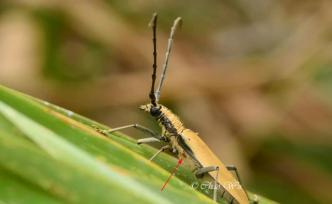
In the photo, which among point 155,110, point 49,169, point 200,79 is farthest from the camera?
point 200,79

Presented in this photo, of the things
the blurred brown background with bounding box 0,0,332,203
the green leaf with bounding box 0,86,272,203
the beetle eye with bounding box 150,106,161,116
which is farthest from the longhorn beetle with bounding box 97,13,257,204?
the blurred brown background with bounding box 0,0,332,203

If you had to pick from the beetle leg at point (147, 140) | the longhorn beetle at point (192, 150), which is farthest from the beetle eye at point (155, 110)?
the beetle leg at point (147, 140)

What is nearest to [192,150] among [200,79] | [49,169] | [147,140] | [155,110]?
[147,140]

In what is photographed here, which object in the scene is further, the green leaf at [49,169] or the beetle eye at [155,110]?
the beetle eye at [155,110]

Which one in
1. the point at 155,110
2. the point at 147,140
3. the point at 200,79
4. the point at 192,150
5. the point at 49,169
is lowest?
the point at 49,169

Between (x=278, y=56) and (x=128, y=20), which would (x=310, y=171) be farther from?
(x=128, y=20)

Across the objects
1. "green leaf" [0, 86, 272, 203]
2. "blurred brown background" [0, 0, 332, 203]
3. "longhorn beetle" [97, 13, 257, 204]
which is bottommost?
"green leaf" [0, 86, 272, 203]

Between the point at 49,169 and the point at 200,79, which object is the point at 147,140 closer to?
the point at 49,169

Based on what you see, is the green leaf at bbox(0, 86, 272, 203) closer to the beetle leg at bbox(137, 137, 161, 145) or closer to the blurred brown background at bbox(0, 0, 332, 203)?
the beetle leg at bbox(137, 137, 161, 145)

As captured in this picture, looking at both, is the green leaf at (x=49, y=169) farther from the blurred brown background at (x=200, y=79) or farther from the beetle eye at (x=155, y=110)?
the blurred brown background at (x=200, y=79)
